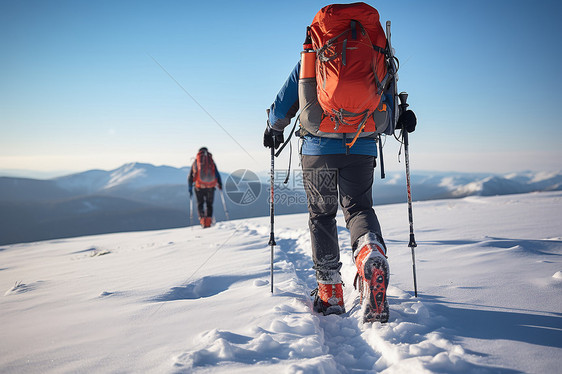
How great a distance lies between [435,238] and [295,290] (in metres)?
2.70

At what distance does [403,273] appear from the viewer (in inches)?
103

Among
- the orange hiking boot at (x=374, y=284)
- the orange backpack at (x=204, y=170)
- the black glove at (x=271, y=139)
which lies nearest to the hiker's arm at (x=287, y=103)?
the black glove at (x=271, y=139)

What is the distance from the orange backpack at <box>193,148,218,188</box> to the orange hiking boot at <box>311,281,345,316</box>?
765 cm

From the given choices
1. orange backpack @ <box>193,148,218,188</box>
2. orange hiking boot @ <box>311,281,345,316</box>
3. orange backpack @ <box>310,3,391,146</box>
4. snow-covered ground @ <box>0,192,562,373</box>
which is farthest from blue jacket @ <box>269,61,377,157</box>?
orange backpack @ <box>193,148,218,188</box>

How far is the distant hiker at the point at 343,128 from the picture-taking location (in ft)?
5.83

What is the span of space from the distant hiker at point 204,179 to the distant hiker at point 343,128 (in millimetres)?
7206

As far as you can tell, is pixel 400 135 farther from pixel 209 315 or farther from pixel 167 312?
pixel 167 312

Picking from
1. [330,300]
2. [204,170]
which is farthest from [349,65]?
[204,170]

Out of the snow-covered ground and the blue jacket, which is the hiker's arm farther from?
the snow-covered ground

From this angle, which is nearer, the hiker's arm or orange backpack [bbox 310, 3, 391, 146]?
orange backpack [bbox 310, 3, 391, 146]

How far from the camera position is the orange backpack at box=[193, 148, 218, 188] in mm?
9008

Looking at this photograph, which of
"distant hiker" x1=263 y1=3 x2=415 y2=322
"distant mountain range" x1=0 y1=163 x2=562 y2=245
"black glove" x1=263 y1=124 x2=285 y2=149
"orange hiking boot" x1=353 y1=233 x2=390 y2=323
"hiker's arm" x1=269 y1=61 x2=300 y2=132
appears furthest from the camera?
"distant mountain range" x1=0 y1=163 x2=562 y2=245

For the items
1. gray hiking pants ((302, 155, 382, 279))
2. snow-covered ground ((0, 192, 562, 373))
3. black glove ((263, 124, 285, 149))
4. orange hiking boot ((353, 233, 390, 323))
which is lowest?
snow-covered ground ((0, 192, 562, 373))

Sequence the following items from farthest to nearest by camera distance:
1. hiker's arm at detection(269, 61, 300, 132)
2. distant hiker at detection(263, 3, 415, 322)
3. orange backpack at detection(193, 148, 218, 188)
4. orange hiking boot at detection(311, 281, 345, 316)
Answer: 1. orange backpack at detection(193, 148, 218, 188)
2. hiker's arm at detection(269, 61, 300, 132)
3. orange hiking boot at detection(311, 281, 345, 316)
4. distant hiker at detection(263, 3, 415, 322)
